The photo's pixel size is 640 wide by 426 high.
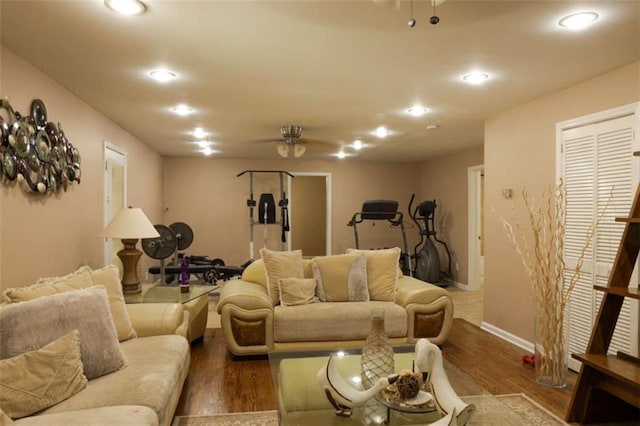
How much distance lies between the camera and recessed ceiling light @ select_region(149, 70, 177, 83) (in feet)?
10.3

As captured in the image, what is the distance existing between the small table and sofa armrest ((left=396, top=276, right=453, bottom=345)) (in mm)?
1836

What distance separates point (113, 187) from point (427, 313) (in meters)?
3.66

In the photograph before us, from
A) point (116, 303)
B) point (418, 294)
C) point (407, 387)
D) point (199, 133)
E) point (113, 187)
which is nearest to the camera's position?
point (407, 387)

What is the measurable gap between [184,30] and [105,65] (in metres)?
0.93

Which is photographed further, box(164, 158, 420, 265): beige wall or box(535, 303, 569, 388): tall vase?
box(164, 158, 420, 265): beige wall

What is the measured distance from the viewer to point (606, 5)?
211 cm

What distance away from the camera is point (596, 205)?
3295 millimetres

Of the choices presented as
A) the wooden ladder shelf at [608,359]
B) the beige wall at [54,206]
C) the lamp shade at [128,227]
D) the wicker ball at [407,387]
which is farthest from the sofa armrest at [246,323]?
the wooden ladder shelf at [608,359]

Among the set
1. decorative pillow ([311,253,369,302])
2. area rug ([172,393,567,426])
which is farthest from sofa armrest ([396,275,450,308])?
area rug ([172,393,567,426])

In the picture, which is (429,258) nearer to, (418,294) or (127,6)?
(418,294)

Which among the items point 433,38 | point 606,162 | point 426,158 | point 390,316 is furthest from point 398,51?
point 426,158

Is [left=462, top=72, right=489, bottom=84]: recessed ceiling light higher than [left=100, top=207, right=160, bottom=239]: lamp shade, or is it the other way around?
[left=462, top=72, right=489, bottom=84]: recessed ceiling light

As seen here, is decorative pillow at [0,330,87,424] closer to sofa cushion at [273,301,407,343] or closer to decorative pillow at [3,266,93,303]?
decorative pillow at [3,266,93,303]

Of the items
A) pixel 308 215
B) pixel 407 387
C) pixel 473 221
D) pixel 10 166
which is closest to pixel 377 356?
pixel 407 387
